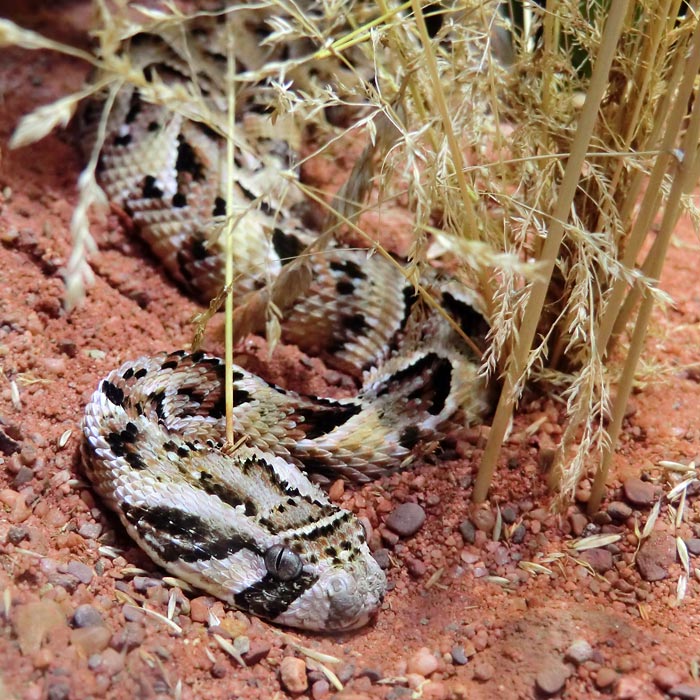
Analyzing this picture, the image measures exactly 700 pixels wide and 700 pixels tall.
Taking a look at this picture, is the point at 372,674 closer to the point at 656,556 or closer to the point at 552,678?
the point at 552,678

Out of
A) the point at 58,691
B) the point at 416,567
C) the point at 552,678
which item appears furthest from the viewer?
the point at 416,567

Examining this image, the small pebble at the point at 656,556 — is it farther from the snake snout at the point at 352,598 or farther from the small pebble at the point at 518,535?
the snake snout at the point at 352,598

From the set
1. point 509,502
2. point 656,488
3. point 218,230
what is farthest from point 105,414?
point 656,488

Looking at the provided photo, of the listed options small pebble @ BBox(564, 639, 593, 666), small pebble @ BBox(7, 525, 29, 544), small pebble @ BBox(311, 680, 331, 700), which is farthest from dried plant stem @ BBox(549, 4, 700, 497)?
small pebble @ BBox(7, 525, 29, 544)

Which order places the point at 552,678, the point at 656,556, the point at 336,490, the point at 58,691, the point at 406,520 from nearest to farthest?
the point at 58,691 → the point at 552,678 → the point at 656,556 → the point at 406,520 → the point at 336,490

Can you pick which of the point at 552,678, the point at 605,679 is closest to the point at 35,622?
the point at 552,678

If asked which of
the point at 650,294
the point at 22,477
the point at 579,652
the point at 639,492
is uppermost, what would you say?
the point at 650,294
